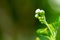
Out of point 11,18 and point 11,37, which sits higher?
point 11,18

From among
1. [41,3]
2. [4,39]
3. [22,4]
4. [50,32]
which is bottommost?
[50,32]

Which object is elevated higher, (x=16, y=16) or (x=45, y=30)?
(x=16, y=16)

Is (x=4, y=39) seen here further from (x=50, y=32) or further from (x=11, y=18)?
(x=50, y=32)

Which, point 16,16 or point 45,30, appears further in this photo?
point 16,16

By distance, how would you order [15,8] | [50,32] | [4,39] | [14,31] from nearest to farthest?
[50,32] < [4,39] < [14,31] < [15,8]

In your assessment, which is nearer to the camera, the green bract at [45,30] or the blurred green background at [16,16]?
the green bract at [45,30]

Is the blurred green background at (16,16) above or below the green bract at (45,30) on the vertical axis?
above

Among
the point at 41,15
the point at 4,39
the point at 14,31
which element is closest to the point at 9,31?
the point at 14,31

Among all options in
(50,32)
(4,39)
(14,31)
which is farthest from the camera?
(14,31)

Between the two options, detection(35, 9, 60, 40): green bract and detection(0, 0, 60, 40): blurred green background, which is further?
detection(0, 0, 60, 40): blurred green background

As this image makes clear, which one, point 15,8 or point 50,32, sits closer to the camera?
point 50,32
